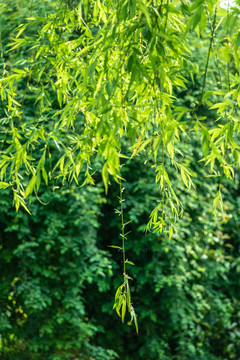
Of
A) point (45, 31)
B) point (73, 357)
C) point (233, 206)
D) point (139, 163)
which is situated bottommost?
point (73, 357)

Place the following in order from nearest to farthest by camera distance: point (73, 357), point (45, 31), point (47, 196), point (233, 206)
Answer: point (45, 31)
point (47, 196)
point (73, 357)
point (233, 206)

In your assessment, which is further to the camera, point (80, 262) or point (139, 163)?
point (139, 163)

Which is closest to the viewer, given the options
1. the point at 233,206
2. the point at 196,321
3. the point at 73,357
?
the point at 73,357

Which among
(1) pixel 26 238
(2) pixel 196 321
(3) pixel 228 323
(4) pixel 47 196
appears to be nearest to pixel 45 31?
(4) pixel 47 196

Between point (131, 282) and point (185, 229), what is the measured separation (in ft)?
2.43

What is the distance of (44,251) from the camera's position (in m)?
3.84

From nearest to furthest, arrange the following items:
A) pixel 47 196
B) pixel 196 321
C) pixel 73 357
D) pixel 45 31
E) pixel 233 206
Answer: pixel 45 31 → pixel 47 196 → pixel 73 357 → pixel 196 321 → pixel 233 206

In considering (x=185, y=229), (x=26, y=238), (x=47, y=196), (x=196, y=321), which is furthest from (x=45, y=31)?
(x=196, y=321)

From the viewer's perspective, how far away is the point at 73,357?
13.0 ft

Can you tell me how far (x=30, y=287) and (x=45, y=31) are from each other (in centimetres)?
235

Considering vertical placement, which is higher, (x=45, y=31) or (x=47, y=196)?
(x=45, y=31)

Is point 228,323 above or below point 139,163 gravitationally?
below

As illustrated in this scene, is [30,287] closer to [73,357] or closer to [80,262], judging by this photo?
[80,262]

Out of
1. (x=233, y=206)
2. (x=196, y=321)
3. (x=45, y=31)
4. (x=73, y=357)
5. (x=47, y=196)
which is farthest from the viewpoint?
(x=233, y=206)
